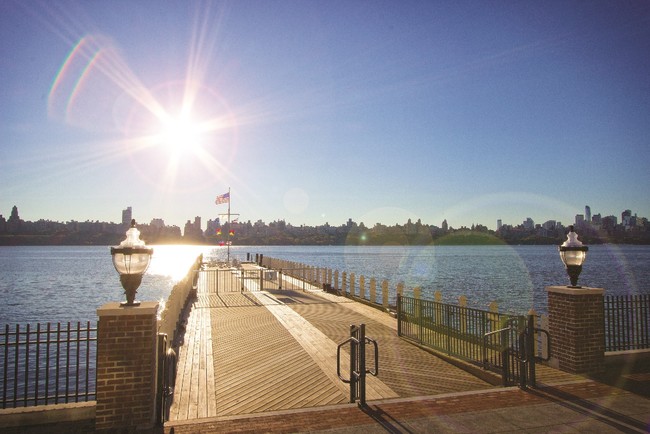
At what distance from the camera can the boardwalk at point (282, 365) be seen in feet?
28.0

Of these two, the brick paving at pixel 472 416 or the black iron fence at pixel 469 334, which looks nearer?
→ the brick paving at pixel 472 416

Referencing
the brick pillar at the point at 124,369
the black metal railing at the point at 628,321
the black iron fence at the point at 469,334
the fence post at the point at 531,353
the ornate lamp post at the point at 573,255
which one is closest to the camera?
the brick pillar at the point at 124,369

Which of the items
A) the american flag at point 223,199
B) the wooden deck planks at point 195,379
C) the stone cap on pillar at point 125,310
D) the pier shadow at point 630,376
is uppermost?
the american flag at point 223,199

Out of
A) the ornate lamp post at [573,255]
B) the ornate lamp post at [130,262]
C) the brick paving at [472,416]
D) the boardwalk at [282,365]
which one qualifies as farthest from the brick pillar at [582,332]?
the ornate lamp post at [130,262]

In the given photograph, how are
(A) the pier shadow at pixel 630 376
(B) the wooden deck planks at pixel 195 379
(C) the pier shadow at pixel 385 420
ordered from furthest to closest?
1. (A) the pier shadow at pixel 630 376
2. (B) the wooden deck planks at pixel 195 379
3. (C) the pier shadow at pixel 385 420

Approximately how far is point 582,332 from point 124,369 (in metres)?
8.97

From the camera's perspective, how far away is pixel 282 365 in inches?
431

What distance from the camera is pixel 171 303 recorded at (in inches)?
499

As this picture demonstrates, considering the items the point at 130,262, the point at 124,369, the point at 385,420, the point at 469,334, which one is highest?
the point at 130,262

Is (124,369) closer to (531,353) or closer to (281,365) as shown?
(281,365)

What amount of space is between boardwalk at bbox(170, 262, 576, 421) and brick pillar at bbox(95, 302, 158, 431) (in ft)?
2.77

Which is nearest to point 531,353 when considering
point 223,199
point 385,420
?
point 385,420

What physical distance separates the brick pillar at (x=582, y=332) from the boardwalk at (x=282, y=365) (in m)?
1.98

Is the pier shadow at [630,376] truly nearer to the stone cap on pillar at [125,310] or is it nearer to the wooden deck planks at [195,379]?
the wooden deck planks at [195,379]
